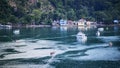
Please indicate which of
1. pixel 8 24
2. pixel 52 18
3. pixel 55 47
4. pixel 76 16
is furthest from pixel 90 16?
pixel 55 47

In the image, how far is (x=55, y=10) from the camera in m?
123

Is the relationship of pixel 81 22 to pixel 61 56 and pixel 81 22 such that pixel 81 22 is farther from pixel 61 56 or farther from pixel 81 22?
pixel 61 56

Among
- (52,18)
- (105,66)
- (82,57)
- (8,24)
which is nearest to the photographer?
(105,66)

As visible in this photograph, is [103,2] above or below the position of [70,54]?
above

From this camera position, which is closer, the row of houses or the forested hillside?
Answer: the forested hillside

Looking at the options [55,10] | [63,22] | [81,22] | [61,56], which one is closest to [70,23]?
[63,22]

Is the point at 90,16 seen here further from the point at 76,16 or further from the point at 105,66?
the point at 105,66

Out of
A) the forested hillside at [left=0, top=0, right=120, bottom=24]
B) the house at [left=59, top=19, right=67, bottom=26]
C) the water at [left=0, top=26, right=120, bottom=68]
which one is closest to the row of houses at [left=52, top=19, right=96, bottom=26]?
the house at [left=59, top=19, right=67, bottom=26]

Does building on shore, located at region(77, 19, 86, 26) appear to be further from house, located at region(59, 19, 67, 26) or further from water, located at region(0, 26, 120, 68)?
water, located at region(0, 26, 120, 68)

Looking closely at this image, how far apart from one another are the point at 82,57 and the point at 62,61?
4.05m

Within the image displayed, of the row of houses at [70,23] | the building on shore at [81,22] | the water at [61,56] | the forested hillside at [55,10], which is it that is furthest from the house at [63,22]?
the water at [61,56]

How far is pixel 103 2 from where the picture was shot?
13162 cm

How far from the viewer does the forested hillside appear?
11138 cm

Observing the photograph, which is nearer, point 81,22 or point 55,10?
point 55,10
